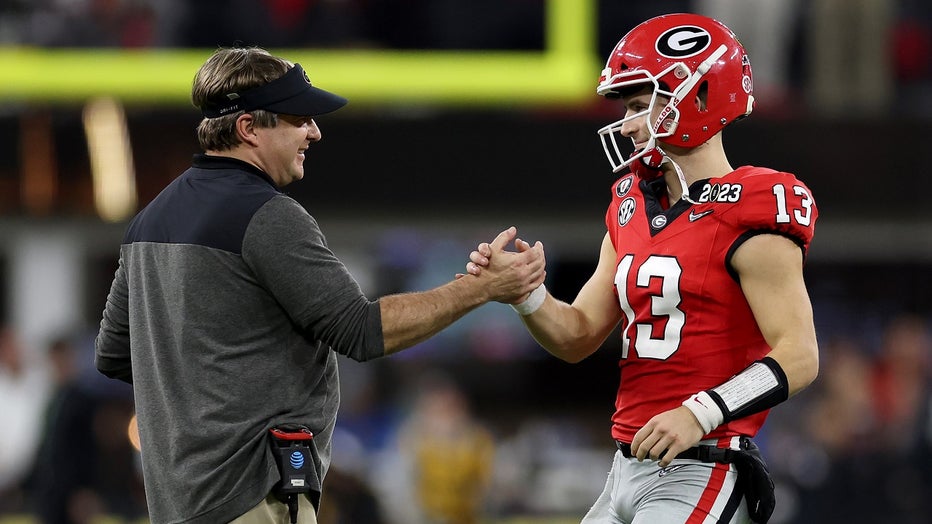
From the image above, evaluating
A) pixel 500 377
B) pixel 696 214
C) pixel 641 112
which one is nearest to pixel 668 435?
pixel 696 214

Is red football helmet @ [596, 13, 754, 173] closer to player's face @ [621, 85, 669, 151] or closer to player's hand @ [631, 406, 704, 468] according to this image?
player's face @ [621, 85, 669, 151]

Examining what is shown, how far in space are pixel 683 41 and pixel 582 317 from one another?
0.81 metres

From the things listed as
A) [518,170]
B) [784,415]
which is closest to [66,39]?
[518,170]

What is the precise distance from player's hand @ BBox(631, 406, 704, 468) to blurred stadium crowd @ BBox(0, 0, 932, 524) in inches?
204

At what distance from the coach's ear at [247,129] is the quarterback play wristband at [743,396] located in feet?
4.21

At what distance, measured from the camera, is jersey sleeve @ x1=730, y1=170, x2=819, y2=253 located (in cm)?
352

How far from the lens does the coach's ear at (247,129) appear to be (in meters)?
3.68

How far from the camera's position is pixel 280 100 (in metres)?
3.68

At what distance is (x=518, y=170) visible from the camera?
1020 cm

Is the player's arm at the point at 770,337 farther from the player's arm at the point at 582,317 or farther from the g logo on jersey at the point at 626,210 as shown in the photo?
the player's arm at the point at 582,317

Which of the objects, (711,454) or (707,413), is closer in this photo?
(707,413)

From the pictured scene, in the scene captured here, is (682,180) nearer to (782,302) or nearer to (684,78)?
(684,78)

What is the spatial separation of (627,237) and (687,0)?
7.51 metres

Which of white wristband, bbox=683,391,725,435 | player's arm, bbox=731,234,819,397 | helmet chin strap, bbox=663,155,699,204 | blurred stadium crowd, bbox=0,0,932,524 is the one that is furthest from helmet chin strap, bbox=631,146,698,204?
blurred stadium crowd, bbox=0,0,932,524
